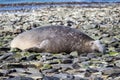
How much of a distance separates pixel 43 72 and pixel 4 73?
1.73ft

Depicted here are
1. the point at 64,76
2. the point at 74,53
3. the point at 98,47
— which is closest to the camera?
the point at 64,76

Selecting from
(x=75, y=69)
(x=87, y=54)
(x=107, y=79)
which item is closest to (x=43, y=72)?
(x=75, y=69)

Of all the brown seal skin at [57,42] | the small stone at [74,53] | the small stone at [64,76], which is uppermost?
the brown seal skin at [57,42]

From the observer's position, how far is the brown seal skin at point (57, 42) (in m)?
7.49

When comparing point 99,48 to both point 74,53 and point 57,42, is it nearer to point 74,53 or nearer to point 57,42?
point 74,53

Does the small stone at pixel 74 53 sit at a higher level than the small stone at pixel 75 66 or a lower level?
higher

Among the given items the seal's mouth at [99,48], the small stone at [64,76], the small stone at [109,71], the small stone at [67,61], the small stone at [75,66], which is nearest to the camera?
the small stone at [64,76]

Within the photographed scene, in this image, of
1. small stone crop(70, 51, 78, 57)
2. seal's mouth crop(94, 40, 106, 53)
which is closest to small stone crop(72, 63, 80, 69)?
small stone crop(70, 51, 78, 57)

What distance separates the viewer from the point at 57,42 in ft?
24.9

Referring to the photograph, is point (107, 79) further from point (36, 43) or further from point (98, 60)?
point (36, 43)

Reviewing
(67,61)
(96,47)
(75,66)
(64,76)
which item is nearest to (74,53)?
(96,47)

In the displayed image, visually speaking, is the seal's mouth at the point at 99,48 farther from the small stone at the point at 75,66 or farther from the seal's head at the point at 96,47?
the small stone at the point at 75,66

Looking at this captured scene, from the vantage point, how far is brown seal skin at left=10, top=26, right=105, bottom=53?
295 inches

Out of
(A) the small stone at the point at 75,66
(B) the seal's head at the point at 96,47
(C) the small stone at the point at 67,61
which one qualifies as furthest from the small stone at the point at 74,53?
(A) the small stone at the point at 75,66
